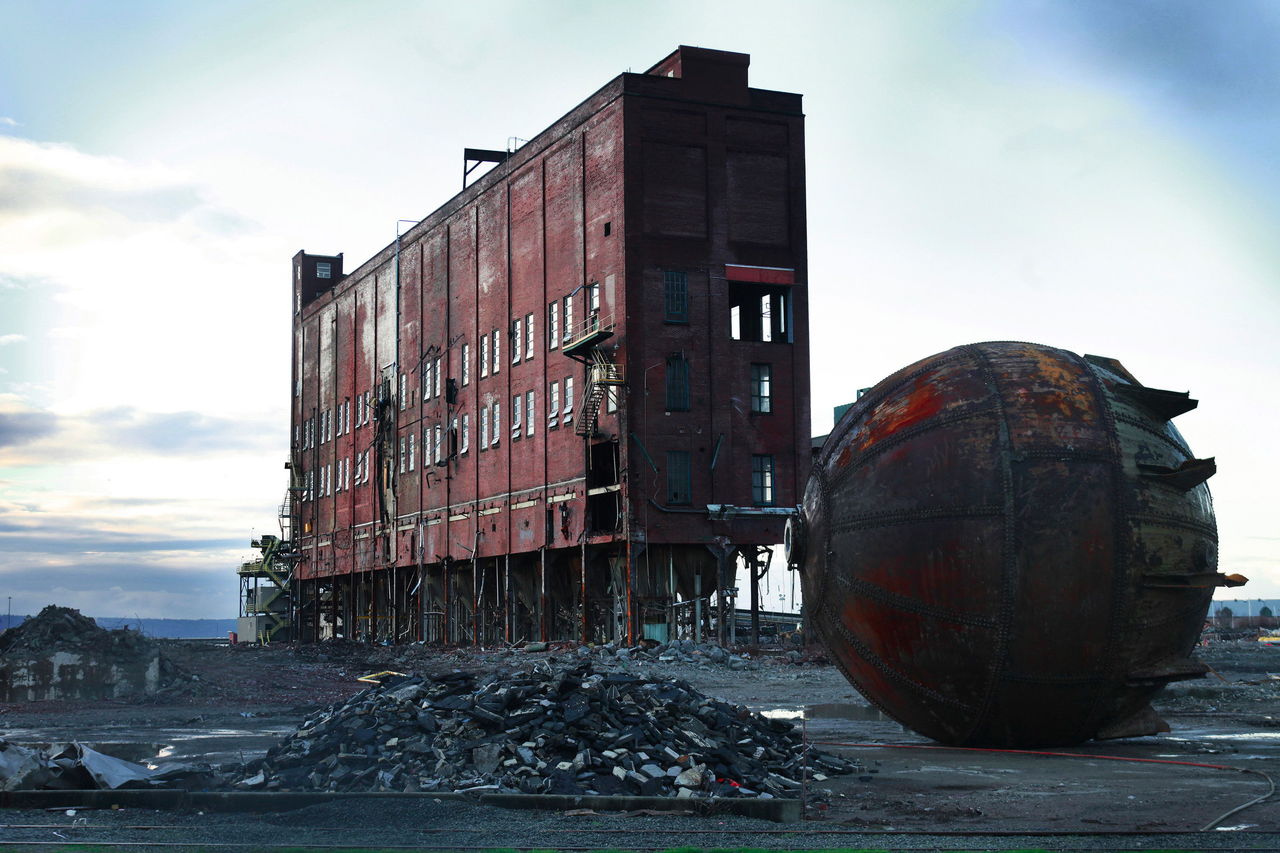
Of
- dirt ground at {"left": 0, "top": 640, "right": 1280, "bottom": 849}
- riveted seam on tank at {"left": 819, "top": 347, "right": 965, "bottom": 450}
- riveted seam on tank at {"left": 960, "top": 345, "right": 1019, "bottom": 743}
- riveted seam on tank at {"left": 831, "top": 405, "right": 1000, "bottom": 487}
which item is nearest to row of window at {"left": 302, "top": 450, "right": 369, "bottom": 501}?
dirt ground at {"left": 0, "top": 640, "right": 1280, "bottom": 849}

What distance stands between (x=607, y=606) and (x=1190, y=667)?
1297 inches

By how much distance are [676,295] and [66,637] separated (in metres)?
21.3

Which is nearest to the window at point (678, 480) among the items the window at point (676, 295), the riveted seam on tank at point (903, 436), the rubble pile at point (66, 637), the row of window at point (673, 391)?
the row of window at point (673, 391)

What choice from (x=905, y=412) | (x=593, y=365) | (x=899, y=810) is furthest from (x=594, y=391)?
(x=899, y=810)

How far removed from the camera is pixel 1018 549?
38.3ft

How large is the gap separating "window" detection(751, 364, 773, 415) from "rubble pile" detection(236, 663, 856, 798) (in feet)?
94.2

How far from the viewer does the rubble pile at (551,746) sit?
11.8 metres

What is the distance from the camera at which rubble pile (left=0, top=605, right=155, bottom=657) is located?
29031 mm

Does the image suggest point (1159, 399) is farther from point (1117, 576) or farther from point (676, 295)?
point (676, 295)

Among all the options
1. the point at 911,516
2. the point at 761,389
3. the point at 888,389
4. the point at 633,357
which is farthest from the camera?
the point at 761,389

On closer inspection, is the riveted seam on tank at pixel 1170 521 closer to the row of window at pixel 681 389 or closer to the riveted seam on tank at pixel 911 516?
the riveted seam on tank at pixel 911 516

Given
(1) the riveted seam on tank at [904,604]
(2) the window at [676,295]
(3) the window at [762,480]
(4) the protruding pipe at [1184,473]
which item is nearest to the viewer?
(1) the riveted seam on tank at [904,604]

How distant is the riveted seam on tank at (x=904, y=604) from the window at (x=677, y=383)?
29747mm

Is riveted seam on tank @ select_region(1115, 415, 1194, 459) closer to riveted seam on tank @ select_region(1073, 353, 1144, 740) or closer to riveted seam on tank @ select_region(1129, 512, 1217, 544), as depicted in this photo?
riveted seam on tank @ select_region(1073, 353, 1144, 740)
